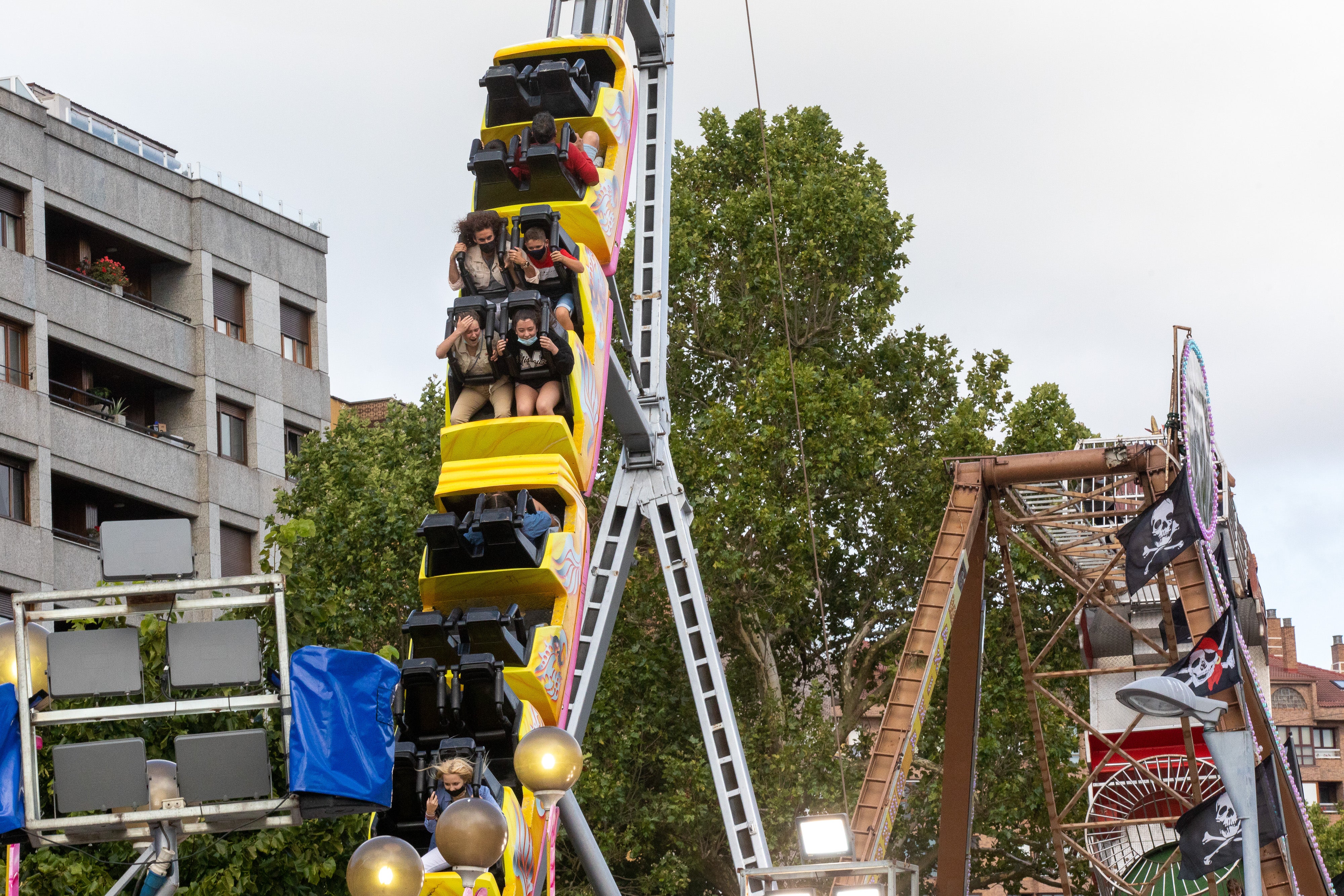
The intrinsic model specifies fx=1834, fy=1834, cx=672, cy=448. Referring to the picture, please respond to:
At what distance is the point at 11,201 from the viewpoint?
33.3 m

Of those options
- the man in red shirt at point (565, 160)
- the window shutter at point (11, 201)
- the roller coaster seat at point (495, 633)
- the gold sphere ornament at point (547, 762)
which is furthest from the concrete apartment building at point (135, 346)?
the gold sphere ornament at point (547, 762)

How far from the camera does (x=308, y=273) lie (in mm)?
38938

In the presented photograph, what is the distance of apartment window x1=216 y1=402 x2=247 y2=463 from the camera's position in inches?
1441

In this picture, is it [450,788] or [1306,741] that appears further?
[1306,741]

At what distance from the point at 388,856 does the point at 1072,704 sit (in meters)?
23.9

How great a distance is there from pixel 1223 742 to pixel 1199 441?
811cm

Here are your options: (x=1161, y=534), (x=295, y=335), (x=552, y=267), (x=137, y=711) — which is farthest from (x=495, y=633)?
(x=295, y=335)

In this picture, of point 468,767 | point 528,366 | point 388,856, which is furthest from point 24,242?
point 388,856

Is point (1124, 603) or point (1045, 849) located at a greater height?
point (1124, 603)

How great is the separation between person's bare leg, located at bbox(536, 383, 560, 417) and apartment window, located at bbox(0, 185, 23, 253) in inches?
916

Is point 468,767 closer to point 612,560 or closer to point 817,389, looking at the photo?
point 612,560

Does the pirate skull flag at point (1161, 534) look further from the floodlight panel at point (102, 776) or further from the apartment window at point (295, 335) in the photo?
the apartment window at point (295, 335)

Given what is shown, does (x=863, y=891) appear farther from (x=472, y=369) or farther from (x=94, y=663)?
(x=94, y=663)

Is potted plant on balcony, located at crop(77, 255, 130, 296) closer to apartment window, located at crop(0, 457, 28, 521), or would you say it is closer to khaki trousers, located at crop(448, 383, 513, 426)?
apartment window, located at crop(0, 457, 28, 521)
